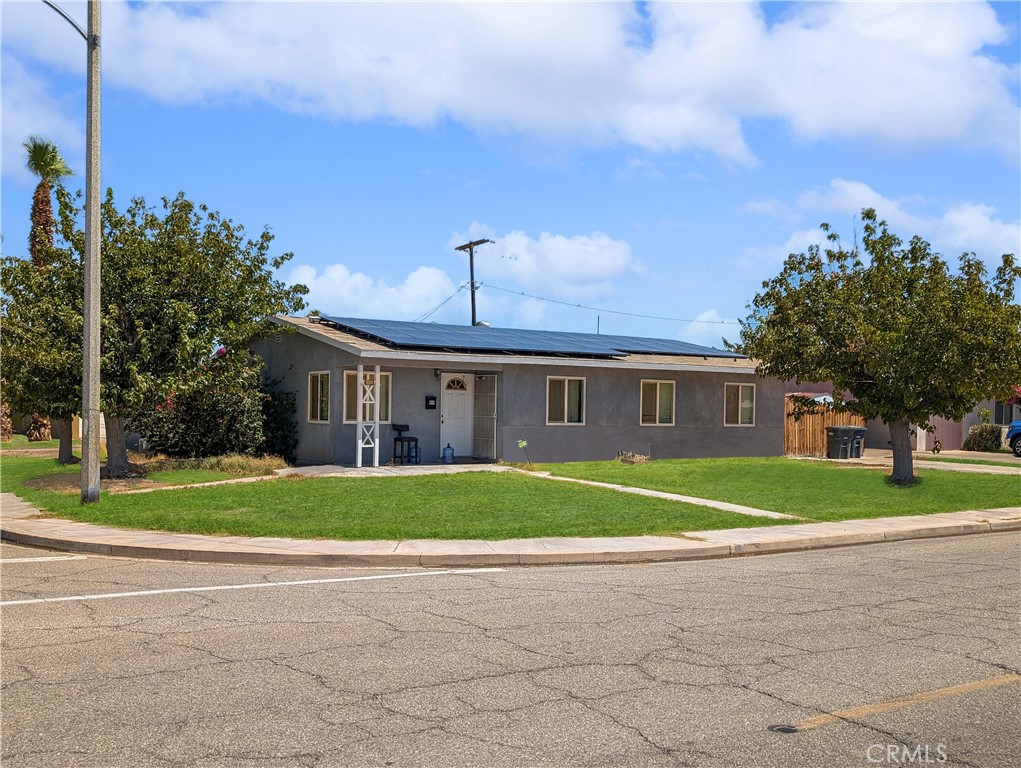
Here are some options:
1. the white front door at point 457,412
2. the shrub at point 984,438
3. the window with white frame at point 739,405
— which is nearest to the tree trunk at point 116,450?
the white front door at point 457,412

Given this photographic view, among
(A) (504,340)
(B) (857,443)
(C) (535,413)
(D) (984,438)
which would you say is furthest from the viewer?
(D) (984,438)

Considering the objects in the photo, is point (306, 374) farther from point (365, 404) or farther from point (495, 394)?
point (495, 394)

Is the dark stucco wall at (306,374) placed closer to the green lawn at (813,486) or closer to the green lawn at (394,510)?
the green lawn at (394,510)

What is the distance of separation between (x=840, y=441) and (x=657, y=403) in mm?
7232

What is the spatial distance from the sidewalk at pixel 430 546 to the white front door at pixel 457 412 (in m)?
12.1

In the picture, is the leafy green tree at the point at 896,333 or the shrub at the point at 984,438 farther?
the shrub at the point at 984,438

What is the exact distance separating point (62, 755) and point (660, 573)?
7501 mm

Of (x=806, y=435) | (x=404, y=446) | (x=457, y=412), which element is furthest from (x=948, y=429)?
(x=404, y=446)

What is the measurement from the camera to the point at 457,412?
86.9 feet

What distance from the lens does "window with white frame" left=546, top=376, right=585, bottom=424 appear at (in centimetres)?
2684

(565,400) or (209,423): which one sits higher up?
(565,400)

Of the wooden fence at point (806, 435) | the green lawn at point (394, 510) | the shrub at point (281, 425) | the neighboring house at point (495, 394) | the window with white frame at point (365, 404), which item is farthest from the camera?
the wooden fence at point (806, 435)

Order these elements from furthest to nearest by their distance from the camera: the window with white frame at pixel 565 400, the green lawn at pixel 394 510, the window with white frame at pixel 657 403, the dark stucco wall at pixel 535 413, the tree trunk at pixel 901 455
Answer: the window with white frame at pixel 657 403 → the window with white frame at pixel 565 400 → the dark stucco wall at pixel 535 413 → the tree trunk at pixel 901 455 → the green lawn at pixel 394 510

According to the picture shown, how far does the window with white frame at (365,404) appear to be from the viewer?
81.3 ft
